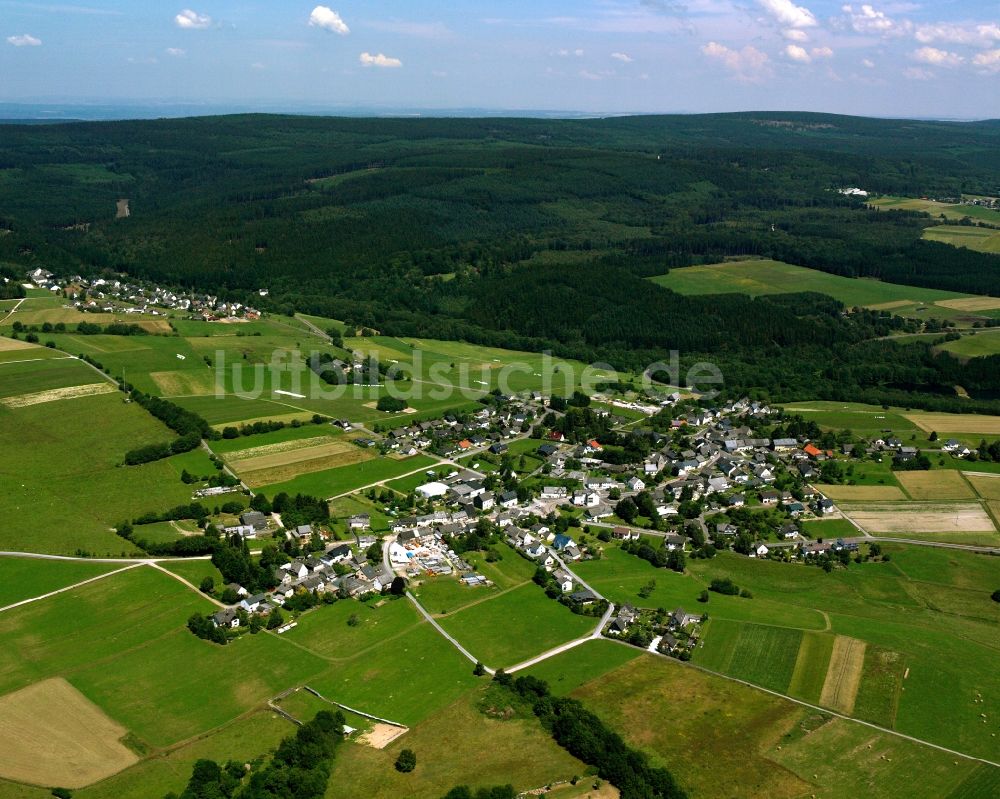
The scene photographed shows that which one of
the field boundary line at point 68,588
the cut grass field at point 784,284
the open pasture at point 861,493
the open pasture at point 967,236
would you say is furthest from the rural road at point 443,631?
the open pasture at point 967,236

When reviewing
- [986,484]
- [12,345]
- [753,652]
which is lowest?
[753,652]

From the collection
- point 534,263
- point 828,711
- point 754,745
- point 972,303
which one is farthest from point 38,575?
point 972,303

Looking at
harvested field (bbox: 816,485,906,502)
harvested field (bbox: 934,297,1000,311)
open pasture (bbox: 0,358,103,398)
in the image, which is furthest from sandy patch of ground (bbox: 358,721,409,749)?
harvested field (bbox: 934,297,1000,311)

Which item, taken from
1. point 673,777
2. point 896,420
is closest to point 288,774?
point 673,777

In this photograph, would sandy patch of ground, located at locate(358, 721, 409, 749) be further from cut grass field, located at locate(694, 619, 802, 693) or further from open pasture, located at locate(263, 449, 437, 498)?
open pasture, located at locate(263, 449, 437, 498)

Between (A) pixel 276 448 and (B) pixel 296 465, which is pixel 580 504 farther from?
(A) pixel 276 448
